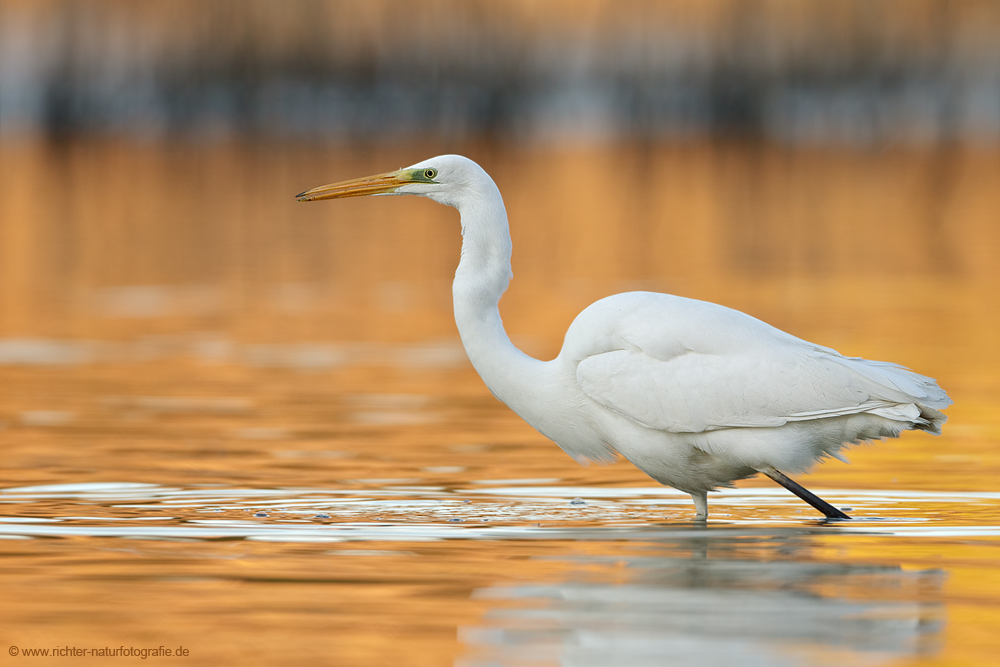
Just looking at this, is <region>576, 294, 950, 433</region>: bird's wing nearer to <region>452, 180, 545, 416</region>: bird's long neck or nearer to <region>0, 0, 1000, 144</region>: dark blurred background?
<region>452, 180, 545, 416</region>: bird's long neck

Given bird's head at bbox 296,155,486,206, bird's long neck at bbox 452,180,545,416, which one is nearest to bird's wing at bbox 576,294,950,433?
bird's long neck at bbox 452,180,545,416

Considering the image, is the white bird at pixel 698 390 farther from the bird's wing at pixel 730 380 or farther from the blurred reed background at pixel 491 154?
the blurred reed background at pixel 491 154

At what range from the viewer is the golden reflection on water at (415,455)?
6035 millimetres

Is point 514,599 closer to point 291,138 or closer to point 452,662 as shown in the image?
point 452,662

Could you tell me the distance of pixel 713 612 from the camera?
6121 mm

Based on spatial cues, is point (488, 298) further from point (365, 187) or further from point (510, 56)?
point (510, 56)

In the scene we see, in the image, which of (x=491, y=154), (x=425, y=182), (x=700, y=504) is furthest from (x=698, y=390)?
(x=491, y=154)

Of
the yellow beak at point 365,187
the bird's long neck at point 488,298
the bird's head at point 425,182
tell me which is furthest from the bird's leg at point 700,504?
the yellow beak at point 365,187

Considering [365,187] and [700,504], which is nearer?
[700,504]

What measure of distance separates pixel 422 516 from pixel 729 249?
57.7 feet

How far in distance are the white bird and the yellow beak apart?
0.44 meters

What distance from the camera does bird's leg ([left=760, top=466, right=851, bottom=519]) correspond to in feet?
25.9

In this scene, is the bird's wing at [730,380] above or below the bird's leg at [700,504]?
above

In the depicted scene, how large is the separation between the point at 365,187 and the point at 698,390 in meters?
1.90
